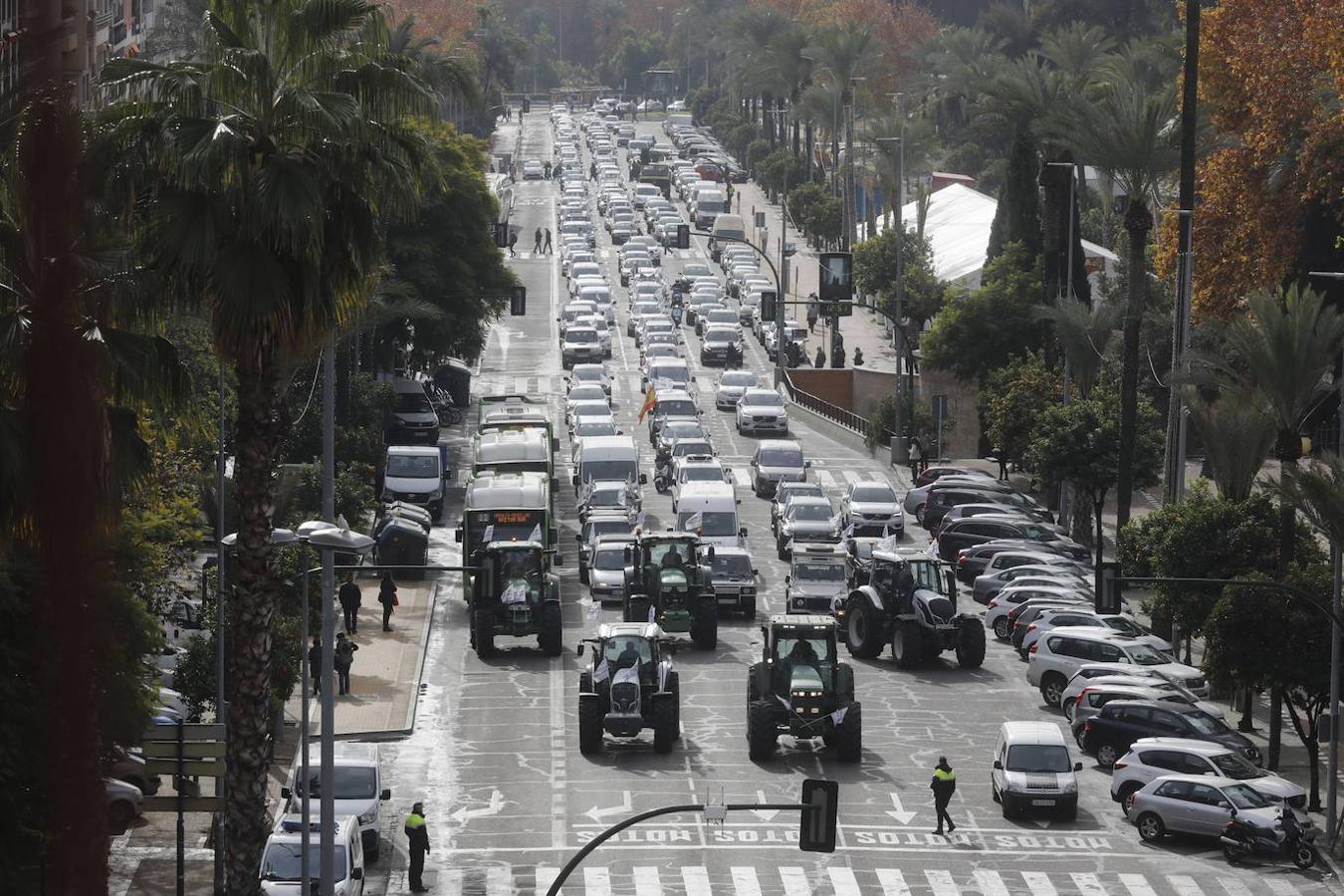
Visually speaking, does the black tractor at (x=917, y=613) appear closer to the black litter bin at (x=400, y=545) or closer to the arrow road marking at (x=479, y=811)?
the arrow road marking at (x=479, y=811)

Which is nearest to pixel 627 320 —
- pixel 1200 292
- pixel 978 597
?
pixel 1200 292

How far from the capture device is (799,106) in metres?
140

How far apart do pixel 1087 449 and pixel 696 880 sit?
29.3m

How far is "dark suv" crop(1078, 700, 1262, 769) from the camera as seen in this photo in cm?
4484

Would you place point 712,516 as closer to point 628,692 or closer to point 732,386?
point 628,692

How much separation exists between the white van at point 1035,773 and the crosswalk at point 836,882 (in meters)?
2.80

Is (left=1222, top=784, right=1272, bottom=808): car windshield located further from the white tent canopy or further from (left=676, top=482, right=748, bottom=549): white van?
the white tent canopy

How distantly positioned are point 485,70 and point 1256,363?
15461cm

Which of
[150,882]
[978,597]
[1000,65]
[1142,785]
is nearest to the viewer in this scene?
[150,882]

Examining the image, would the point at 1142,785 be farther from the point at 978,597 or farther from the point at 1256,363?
the point at 978,597

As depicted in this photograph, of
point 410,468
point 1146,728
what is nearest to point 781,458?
point 410,468

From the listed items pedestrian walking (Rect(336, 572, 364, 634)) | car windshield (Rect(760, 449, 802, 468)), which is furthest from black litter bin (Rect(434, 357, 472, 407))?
pedestrian walking (Rect(336, 572, 364, 634))

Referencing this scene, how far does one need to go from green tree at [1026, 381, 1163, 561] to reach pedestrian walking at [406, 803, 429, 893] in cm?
3052

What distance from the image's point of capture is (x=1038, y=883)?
38281mm
